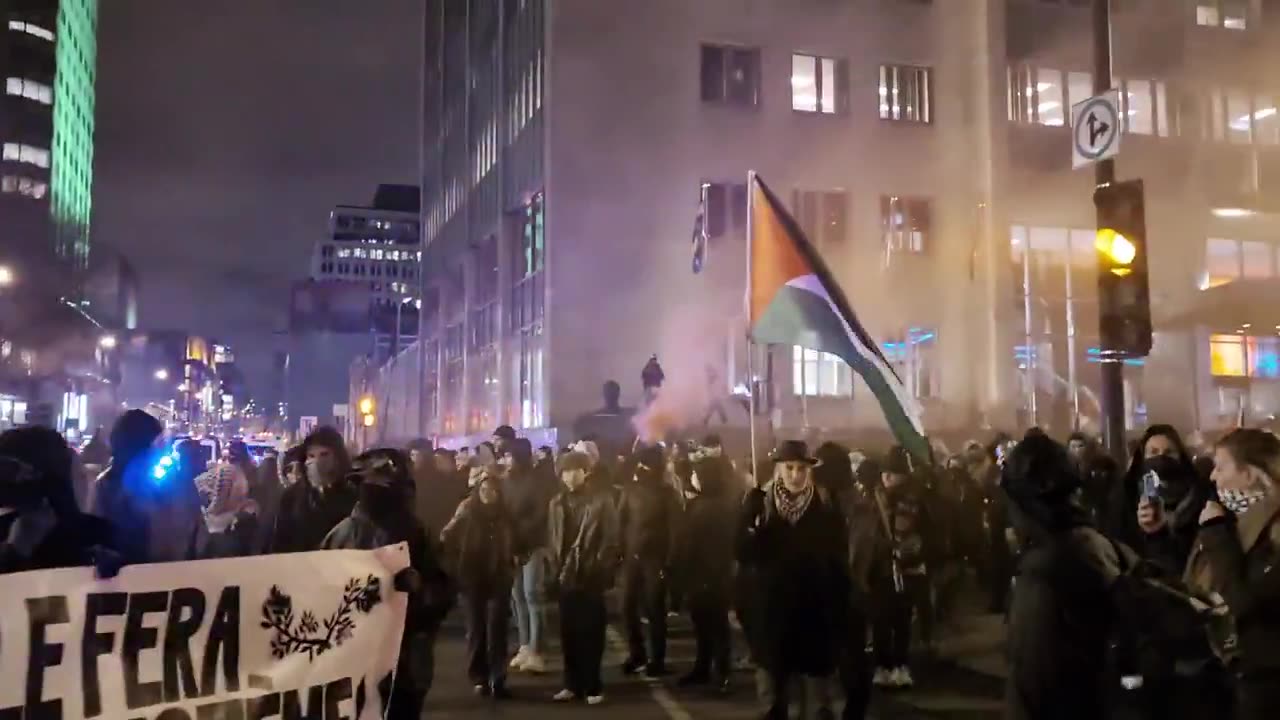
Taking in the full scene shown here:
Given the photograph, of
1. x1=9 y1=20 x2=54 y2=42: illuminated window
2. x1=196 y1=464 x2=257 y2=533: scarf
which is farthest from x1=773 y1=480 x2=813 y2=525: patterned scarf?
x1=9 y1=20 x2=54 y2=42: illuminated window

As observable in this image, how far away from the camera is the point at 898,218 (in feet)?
101

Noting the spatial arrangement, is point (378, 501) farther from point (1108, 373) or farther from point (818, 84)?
point (818, 84)

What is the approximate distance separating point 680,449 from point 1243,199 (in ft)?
90.7

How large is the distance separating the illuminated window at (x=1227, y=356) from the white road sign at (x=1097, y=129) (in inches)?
1028

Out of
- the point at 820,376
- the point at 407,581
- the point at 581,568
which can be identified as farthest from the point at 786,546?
the point at 820,376

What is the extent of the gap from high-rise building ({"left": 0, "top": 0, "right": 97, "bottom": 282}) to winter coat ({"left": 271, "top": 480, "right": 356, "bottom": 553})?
89.0 meters

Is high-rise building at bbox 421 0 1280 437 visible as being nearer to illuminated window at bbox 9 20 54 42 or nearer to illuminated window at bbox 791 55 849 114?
illuminated window at bbox 791 55 849 114

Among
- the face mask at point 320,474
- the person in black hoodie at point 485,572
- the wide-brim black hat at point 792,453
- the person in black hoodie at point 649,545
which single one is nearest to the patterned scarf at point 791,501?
the wide-brim black hat at point 792,453

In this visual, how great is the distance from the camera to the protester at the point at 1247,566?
3.97m

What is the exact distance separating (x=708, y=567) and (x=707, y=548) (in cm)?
18

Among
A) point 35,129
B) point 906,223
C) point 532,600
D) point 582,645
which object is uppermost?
point 35,129

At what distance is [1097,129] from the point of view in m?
8.62

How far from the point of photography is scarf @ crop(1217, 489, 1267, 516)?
457 centimetres

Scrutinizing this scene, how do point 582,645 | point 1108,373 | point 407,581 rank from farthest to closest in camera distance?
point 582,645 < point 1108,373 < point 407,581
